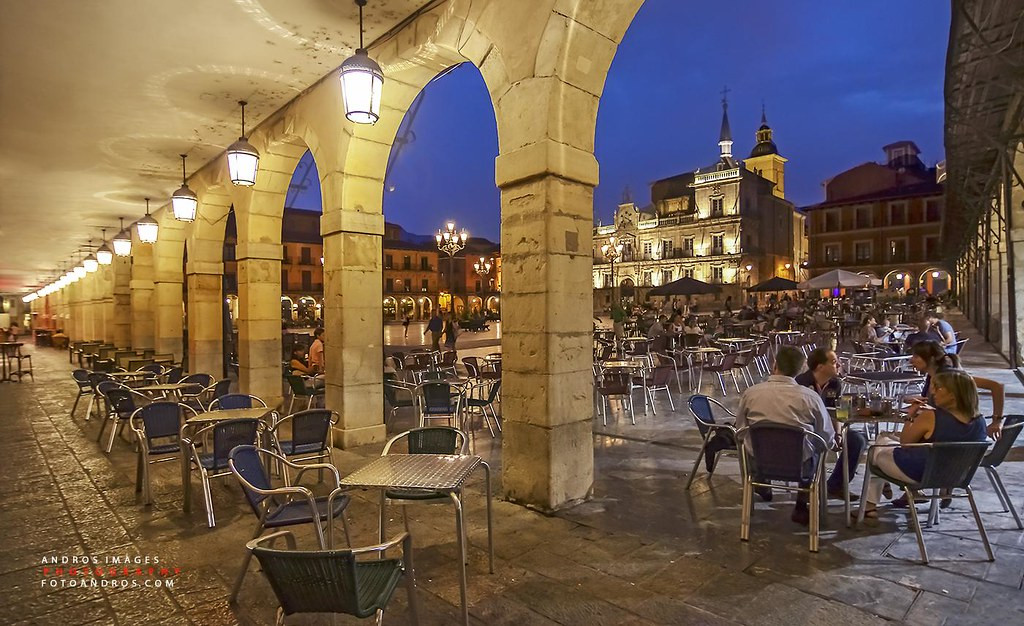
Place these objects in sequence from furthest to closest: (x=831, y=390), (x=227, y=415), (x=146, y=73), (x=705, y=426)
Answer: (x=146, y=73), (x=227, y=415), (x=831, y=390), (x=705, y=426)

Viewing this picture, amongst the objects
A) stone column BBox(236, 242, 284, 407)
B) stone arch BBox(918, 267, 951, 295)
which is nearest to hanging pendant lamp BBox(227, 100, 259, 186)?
stone column BBox(236, 242, 284, 407)

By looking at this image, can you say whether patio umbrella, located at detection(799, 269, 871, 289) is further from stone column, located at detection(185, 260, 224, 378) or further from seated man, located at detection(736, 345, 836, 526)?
stone column, located at detection(185, 260, 224, 378)

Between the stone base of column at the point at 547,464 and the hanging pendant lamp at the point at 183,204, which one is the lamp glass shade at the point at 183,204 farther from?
the stone base of column at the point at 547,464

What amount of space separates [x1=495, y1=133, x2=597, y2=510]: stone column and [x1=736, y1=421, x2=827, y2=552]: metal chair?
104 centimetres

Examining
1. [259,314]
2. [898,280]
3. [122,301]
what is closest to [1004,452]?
[259,314]

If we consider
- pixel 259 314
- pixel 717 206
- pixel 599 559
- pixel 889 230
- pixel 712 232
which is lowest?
pixel 599 559

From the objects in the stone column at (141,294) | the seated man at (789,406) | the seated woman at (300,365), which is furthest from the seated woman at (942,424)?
the stone column at (141,294)

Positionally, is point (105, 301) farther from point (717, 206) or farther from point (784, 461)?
point (717, 206)

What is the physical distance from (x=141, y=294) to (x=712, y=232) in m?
42.1

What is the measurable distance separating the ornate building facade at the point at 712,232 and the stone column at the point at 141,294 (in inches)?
1340

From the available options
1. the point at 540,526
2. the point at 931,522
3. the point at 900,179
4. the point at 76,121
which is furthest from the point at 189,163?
the point at 900,179

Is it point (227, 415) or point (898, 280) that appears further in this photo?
point (898, 280)

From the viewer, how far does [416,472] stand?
8.84 feet

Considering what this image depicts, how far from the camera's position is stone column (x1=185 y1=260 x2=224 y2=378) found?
371 inches
